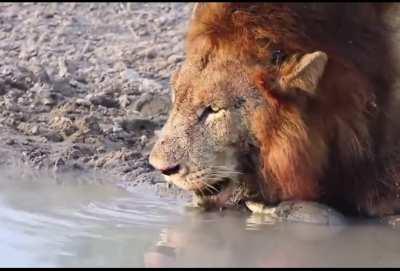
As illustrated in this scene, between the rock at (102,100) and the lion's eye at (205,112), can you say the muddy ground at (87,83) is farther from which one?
the lion's eye at (205,112)

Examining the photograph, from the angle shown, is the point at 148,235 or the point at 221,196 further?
the point at 221,196

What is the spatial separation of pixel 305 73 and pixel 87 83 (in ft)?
8.05

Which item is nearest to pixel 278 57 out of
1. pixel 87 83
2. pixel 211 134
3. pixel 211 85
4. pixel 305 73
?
pixel 305 73

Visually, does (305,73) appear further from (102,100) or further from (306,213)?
(102,100)

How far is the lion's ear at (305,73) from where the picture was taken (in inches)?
171

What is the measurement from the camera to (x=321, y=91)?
14.6ft

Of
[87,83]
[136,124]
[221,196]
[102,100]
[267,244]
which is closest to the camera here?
[267,244]

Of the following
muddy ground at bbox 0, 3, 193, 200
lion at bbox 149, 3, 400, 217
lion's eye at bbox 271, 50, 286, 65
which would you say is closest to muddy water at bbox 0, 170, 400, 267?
lion at bbox 149, 3, 400, 217

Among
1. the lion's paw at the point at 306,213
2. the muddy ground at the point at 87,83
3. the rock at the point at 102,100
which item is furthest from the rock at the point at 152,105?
the lion's paw at the point at 306,213

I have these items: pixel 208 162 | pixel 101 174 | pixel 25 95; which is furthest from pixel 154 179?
pixel 25 95

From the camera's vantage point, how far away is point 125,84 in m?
6.56

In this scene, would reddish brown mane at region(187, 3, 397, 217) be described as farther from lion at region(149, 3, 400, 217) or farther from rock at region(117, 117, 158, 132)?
rock at region(117, 117, 158, 132)

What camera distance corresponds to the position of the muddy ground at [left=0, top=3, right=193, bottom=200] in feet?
18.0

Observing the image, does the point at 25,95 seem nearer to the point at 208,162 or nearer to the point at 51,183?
the point at 51,183
